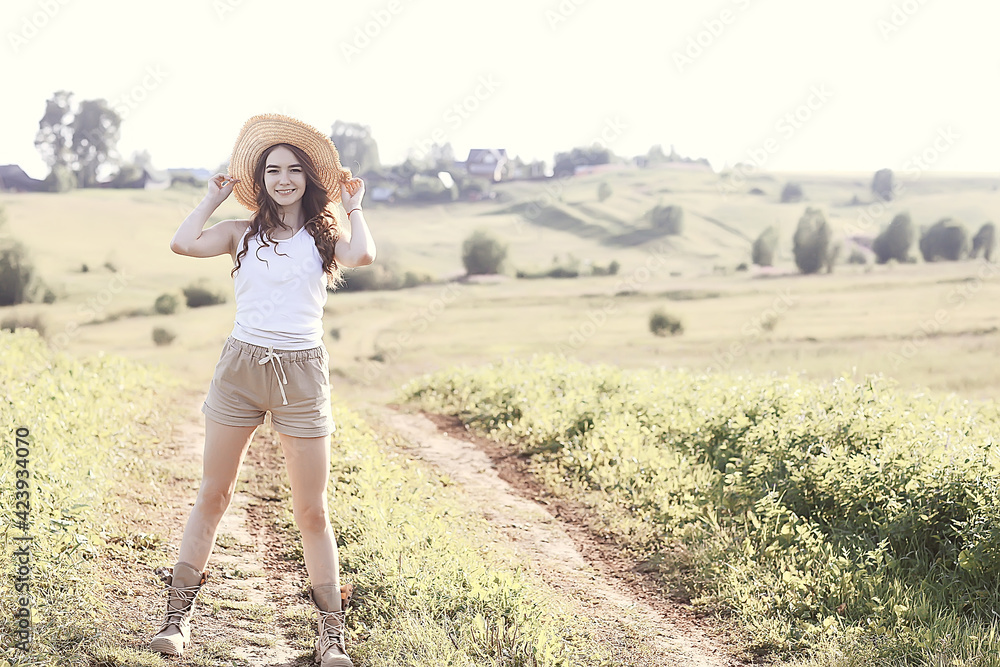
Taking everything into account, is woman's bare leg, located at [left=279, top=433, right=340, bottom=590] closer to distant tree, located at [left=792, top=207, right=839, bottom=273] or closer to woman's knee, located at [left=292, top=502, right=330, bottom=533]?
woman's knee, located at [left=292, top=502, right=330, bottom=533]

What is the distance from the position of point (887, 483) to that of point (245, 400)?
14.2 ft

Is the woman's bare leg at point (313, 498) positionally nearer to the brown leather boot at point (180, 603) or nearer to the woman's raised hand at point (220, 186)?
the brown leather boot at point (180, 603)

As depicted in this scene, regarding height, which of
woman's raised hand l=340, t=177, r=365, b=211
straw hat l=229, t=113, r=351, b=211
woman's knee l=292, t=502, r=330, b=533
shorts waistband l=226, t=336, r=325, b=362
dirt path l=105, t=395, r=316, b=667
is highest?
straw hat l=229, t=113, r=351, b=211

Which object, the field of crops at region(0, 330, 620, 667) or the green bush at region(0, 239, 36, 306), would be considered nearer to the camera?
the field of crops at region(0, 330, 620, 667)

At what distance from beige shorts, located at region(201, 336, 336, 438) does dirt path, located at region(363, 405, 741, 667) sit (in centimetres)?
222

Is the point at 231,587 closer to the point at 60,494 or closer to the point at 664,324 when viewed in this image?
the point at 60,494

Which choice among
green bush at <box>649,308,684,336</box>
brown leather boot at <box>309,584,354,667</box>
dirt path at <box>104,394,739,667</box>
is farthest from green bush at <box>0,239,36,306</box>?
brown leather boot at <box>309,584,354,667</box>

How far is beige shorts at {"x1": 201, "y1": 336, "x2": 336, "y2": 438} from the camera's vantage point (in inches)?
140

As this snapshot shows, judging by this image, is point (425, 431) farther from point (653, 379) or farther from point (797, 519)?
point (797, 519)

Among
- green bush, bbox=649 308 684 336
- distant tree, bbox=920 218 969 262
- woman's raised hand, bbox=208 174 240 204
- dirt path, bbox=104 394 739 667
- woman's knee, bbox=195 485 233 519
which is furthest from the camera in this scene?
distant tree, bbox=920 218 969 262

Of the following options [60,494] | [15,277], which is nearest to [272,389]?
[60,494]

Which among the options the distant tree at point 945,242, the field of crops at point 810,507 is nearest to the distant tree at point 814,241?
the distant tree at point 945,242

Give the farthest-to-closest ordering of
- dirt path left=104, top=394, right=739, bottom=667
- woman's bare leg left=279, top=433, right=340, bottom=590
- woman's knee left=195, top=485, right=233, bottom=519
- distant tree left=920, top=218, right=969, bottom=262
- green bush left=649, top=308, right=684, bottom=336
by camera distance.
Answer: distant tree left=920, top=218, right=969, bottom=262 → green bush left=649, top=308, right=684, bottom=336 → dirt path left=104, top=394, right=739, bottom=667 → woman's knee left=195, top=485, right=233, bottom=519 → woman's bare leg left=279, top=433, right=340, bottom=590

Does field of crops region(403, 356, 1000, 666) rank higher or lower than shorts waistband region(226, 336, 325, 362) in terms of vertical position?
lower
